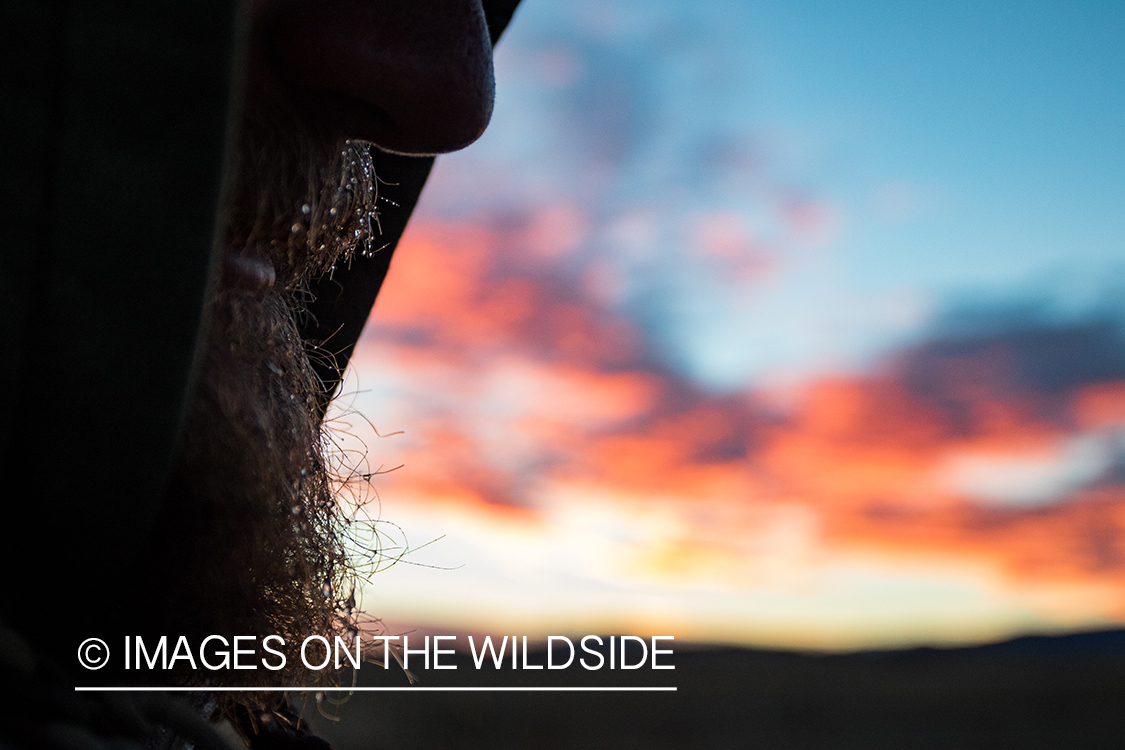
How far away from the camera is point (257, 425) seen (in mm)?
695

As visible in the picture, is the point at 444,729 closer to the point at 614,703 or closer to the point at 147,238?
the point at 614,703

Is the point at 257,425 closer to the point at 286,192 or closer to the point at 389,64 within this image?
the point at 286,192

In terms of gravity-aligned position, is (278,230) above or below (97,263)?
above

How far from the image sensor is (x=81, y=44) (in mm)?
444

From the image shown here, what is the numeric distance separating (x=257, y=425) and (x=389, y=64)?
35 cm

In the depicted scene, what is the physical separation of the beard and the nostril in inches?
1.7

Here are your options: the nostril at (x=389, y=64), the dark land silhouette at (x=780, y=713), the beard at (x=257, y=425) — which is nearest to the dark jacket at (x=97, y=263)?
the beard at (x=257, y=425)

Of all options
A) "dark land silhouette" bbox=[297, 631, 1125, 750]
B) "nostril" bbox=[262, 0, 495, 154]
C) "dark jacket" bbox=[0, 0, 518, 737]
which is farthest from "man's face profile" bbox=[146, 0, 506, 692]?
"dark land silhouette" bbox=[297, 631, 1125, 750]

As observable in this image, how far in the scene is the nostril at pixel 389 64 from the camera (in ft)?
2.19

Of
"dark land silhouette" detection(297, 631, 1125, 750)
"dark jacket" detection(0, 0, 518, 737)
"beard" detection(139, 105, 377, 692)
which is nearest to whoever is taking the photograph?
"dark jacket" detection(0, 0, 518, 737)

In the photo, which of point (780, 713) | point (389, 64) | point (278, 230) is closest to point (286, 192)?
point (278, 230)

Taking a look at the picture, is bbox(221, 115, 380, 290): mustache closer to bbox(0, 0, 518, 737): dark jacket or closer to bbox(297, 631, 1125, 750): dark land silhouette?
bbox(0, 0, 518, 737): dark jacket

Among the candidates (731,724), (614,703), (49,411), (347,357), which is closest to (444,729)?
(614,703)

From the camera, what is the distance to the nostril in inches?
26.3
